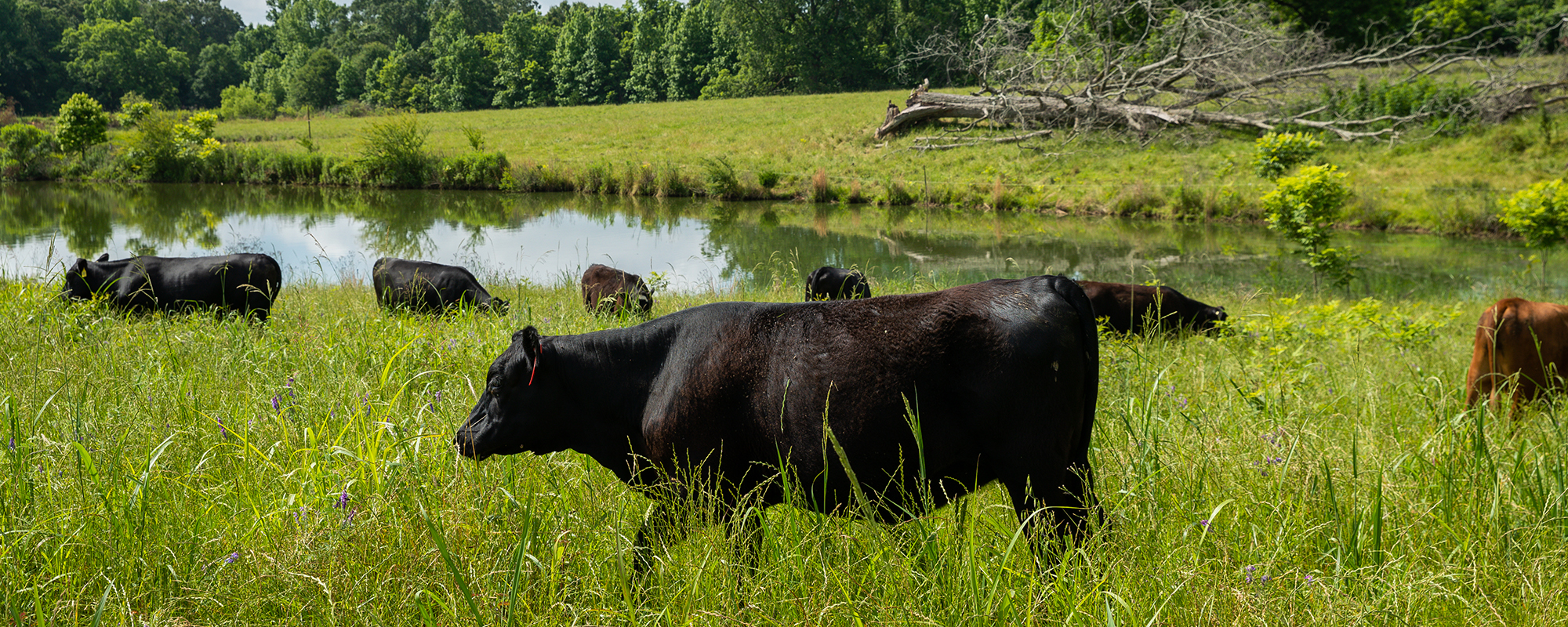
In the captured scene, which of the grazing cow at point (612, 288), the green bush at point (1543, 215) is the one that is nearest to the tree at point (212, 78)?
the grazing cow at point (612, 288)

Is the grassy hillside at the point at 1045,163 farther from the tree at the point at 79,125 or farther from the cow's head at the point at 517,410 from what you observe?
the cow's head at the point at 517,410

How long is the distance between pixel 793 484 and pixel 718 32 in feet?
247

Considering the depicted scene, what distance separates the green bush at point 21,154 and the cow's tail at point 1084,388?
4453 cm

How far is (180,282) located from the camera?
7930 millimetres

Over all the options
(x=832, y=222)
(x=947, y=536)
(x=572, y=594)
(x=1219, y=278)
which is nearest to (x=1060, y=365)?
(x=947, y=536)

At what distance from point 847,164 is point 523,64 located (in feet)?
189

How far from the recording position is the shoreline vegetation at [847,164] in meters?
22.1

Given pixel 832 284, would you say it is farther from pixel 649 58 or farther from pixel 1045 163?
pixel 649 58

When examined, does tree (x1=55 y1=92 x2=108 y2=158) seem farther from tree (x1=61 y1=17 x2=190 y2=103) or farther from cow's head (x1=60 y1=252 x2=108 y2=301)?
tree (x1=61 y1=17 x2=190 y2=103)

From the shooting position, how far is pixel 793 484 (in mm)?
2807

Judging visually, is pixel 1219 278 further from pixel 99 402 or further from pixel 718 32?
pixel 718 32

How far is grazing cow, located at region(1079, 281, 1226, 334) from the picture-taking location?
820 centimetres

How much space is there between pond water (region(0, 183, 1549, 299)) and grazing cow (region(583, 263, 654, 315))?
2.26 m

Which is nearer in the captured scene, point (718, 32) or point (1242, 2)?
point (1242, 2)
